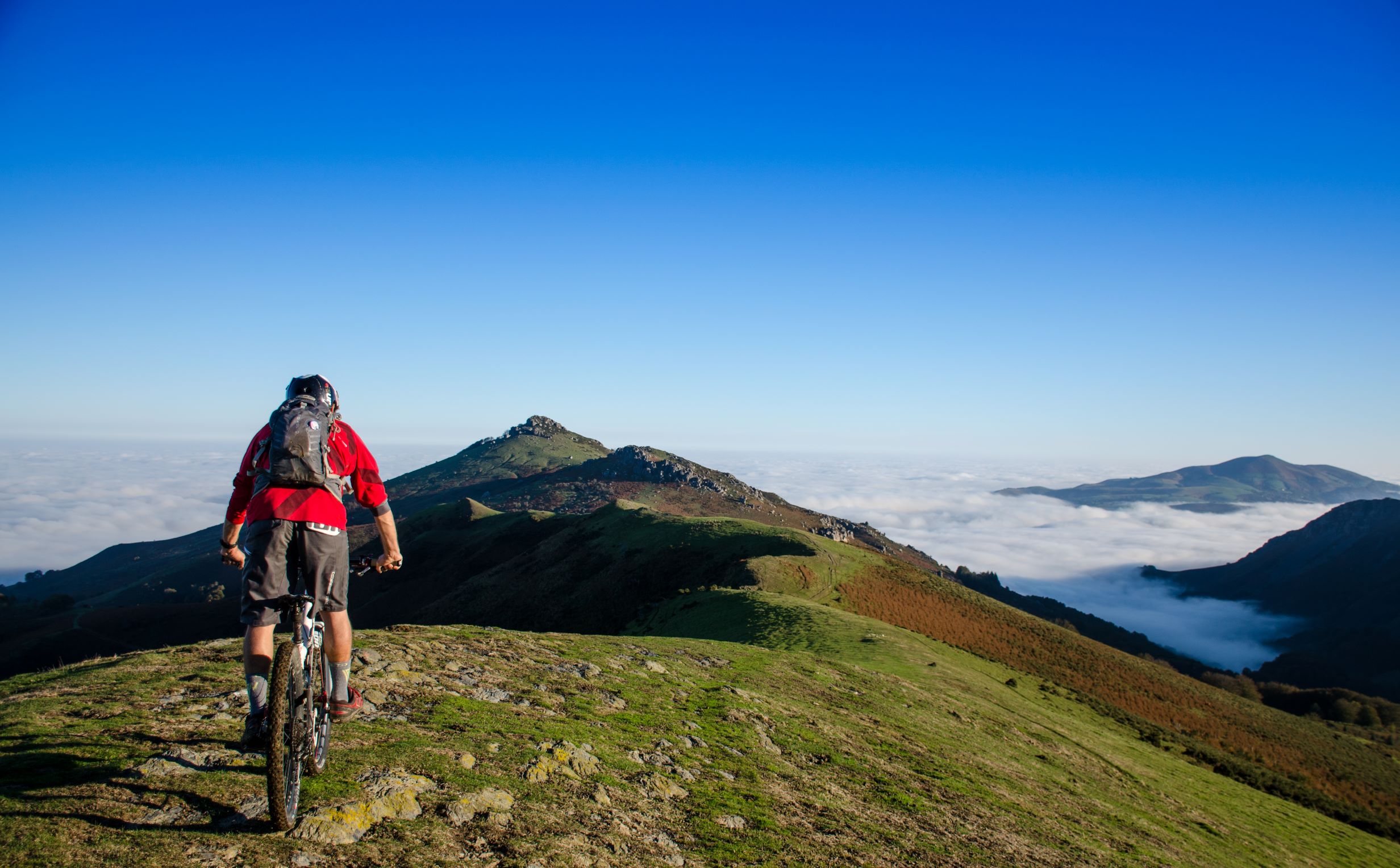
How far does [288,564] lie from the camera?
21.3 feet

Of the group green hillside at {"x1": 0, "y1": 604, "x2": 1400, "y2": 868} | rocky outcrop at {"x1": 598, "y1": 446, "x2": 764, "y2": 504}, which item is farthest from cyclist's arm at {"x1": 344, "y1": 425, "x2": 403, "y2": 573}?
rocky outcrop at {"x1": 598, "y1": 446, "x2": 764, "y2": 504}

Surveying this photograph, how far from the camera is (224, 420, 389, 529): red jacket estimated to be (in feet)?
20.6

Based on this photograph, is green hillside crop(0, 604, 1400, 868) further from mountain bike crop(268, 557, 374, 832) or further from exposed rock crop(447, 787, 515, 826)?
mountain bike crop(268, 557, 374, 832)

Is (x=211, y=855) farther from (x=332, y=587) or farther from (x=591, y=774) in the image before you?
(x=591, y=774)

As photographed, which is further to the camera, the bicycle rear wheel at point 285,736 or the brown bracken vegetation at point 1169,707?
the brown bracken vegetation at point 1169,707

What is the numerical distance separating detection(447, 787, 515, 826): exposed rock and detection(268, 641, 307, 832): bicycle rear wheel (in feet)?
4.94

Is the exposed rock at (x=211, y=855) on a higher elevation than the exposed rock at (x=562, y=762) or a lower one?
higher

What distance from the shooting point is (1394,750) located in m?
46.8

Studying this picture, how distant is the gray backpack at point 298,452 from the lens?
6266 mm

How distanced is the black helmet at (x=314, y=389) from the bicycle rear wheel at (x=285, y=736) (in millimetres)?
2418

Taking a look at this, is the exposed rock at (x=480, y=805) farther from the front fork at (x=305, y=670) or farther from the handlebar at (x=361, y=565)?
the handlebar at (x=361, y=565)

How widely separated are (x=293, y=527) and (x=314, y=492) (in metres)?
0.36

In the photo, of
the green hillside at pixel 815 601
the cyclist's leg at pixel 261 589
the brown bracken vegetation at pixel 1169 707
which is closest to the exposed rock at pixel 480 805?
the cyclist's leg at pixel 261 589

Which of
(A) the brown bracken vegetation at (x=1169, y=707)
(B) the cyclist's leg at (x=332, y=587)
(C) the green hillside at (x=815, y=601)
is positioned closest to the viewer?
(B) the cyclist's leg at (x=332, y=587)
